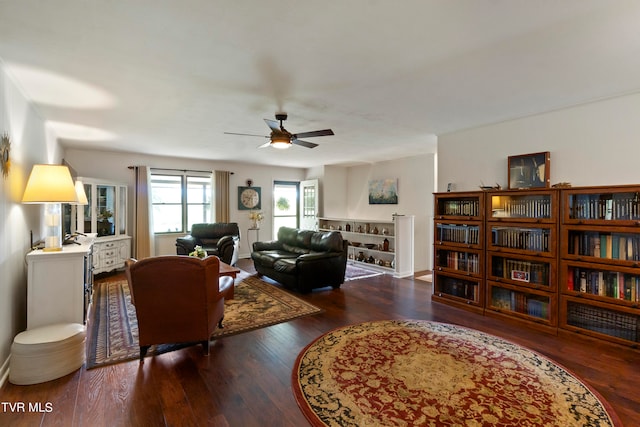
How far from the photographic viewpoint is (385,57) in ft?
7.86

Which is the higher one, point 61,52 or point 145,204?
point 61,52

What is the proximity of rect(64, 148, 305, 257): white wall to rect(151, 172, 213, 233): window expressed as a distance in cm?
22

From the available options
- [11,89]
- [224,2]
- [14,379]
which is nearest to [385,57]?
[224,2]

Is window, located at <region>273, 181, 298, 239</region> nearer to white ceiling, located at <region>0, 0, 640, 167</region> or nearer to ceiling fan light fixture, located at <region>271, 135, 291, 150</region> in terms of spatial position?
white ceiling, located at <region>0, 0, 640, 167</region>

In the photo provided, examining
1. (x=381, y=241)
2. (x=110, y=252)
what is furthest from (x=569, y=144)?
(x=110, y=252)

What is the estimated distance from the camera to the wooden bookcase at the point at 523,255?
3551 millimetres

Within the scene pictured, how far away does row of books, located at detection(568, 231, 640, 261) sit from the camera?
10.0 feet

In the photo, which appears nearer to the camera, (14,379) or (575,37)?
(575,37)

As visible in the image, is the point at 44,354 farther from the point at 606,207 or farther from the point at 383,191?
the point at 383,191

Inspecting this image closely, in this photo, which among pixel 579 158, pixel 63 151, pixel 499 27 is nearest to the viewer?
pixel 499 27

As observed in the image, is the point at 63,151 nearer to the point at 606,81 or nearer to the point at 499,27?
the point at 499,27

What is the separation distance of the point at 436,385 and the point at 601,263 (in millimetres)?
2341

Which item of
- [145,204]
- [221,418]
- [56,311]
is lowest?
[221,418]

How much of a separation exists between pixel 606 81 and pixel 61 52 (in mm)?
4686
